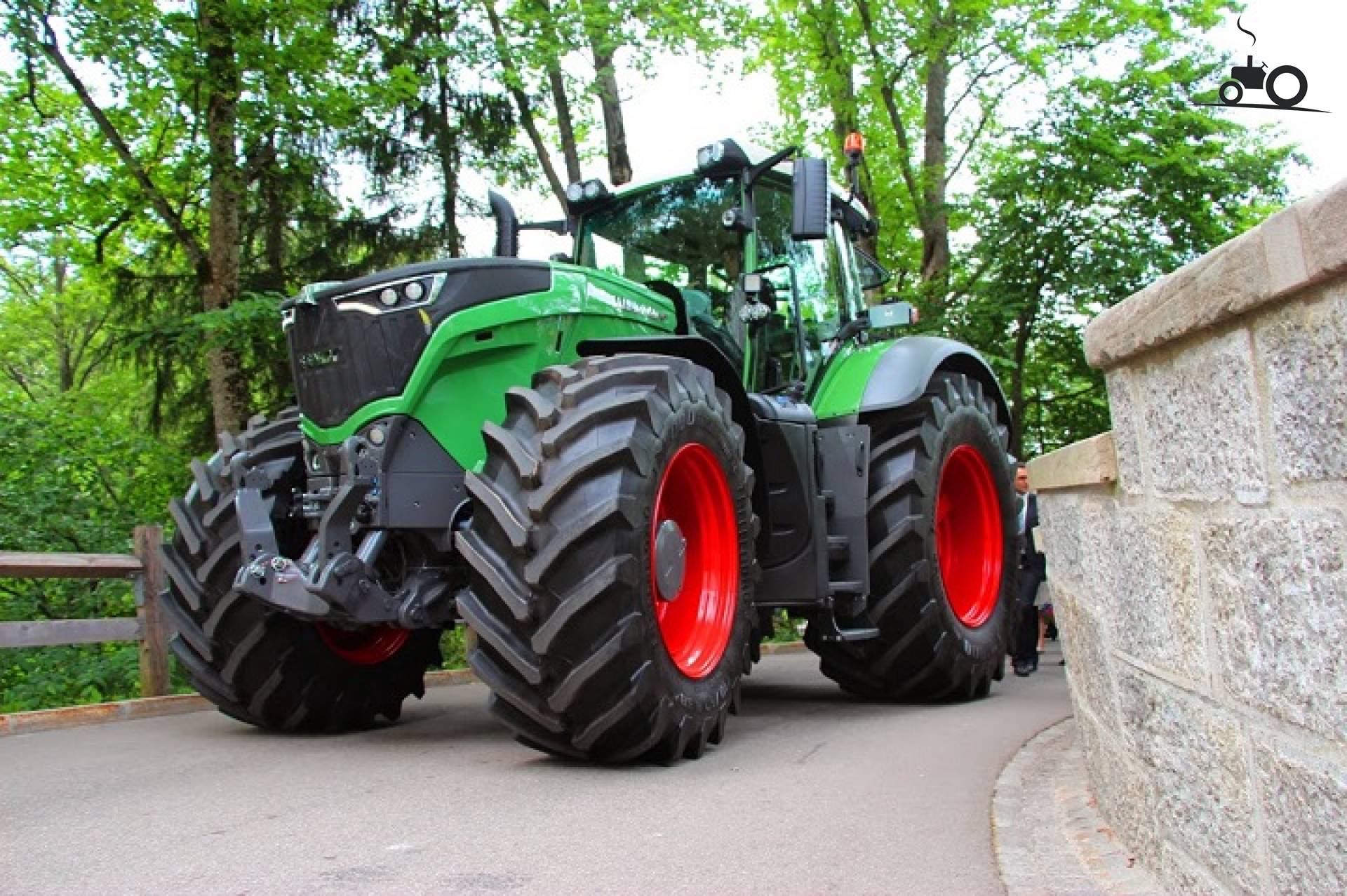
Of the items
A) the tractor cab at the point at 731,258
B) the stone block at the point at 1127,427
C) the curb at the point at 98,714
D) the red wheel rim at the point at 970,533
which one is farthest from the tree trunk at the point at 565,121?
the stone block at the point at 1127,427

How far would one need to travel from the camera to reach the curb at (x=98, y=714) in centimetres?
728

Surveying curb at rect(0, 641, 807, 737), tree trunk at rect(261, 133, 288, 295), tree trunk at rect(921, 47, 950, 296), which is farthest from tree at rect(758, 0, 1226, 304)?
curb at rect(0, 641, 807, 737)

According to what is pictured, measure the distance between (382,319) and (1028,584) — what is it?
6.89m

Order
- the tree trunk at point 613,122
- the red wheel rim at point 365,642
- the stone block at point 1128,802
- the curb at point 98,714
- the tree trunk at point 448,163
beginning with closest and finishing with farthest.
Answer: the stone block at point 1128,802 → the red wheel rim at point 365,642 → the curb at point 98,714 → the tree trunk at point 448,163 → the tree trunk at point 613,122

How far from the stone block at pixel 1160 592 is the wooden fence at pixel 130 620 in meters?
6.71

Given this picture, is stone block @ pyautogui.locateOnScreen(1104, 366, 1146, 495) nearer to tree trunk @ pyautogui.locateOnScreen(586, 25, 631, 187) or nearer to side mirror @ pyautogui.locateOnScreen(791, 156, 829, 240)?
side mirror @ pyautogui.locateOnScreen(791, 156, 829, 240)

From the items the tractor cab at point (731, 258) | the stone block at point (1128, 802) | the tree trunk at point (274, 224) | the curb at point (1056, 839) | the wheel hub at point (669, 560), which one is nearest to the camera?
the stone block at point (1128, 802)

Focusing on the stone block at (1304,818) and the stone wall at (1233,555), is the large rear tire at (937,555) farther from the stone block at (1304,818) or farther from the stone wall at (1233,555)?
the stone block at (1304,818)

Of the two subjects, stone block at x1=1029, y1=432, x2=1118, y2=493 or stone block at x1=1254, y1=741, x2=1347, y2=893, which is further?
stone block at x1=1029, y1=432, x2=1118, y2=493

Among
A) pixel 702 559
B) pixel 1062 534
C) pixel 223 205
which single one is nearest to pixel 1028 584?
pixel 702 559

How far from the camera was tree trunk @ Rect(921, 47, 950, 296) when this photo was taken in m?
19.4

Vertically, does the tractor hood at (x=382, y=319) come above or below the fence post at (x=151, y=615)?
above

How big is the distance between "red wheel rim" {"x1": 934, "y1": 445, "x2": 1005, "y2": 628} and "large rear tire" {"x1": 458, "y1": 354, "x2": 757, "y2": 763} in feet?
11.9

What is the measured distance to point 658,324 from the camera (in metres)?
7.30
